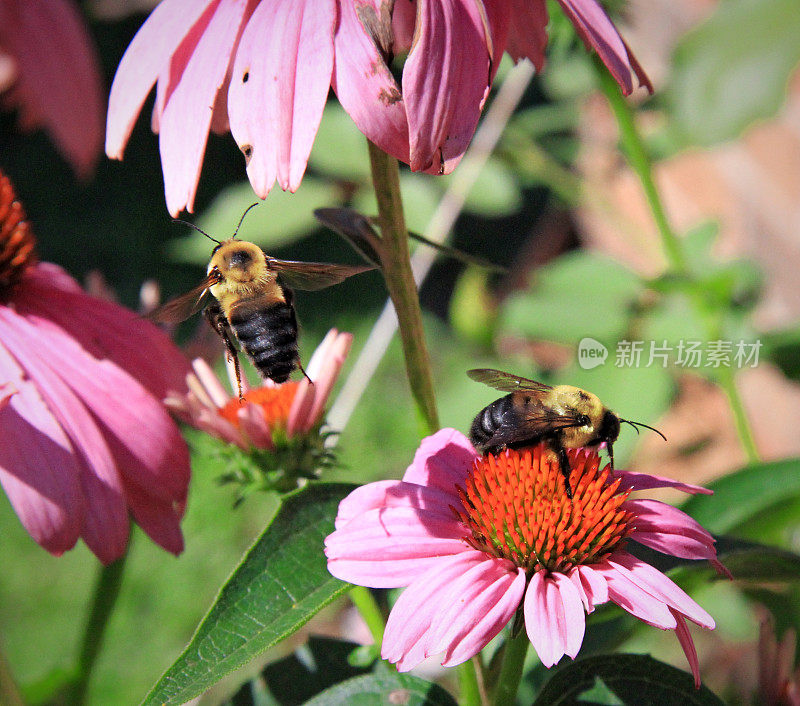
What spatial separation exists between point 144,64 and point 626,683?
394 mm

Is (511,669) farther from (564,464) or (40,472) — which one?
(40,472)

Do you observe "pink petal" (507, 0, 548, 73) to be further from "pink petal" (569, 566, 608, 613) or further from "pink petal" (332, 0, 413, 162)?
"pink petal" (569, 566, 608, 613)

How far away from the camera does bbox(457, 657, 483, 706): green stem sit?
0.48m

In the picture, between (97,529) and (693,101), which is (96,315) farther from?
(693,101)

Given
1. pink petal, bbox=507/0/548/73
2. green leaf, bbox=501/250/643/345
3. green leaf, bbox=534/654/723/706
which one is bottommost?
green leaf, bbox=501/250/643/345

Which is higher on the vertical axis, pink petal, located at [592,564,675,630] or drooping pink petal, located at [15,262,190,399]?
drooping pink petal, located at [15,262,190,399]

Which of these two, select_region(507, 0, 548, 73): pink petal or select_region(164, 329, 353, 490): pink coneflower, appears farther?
select_region(164, 329, 353, 490): pink coneflower

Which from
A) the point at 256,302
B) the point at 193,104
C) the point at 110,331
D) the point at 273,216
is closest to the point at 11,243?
the point at 110,331

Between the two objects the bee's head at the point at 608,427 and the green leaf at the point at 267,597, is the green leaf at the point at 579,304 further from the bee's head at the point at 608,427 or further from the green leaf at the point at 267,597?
the green leaf at the point at 267,597

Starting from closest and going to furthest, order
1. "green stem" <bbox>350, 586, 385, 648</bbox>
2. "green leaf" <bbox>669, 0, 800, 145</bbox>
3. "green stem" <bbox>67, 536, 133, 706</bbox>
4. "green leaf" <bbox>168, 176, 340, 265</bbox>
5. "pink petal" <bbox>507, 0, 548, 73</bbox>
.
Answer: "pink petal" <bbox>507, 0, 548, 73</bbox> < "green stem" <bbox>350, 586, 385, 648</bbox> < "green stem" <bbox>67, 536, 133, 706</bbox> < "green leaf" <bbox>669, 0, 800, 145</bbox> < "green leaf" <bbox>168, 176, 340, 265</bbox>

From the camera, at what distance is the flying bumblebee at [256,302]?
550mm

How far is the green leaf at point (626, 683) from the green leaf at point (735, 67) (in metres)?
0.59

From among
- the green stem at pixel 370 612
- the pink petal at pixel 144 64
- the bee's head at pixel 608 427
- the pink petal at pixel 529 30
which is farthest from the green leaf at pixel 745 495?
the pink petal at pixel 144 64

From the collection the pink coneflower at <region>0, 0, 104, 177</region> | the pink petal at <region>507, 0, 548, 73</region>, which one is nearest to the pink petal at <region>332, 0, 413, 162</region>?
the pink petal at <region>507, 0, 548, 73</region>
